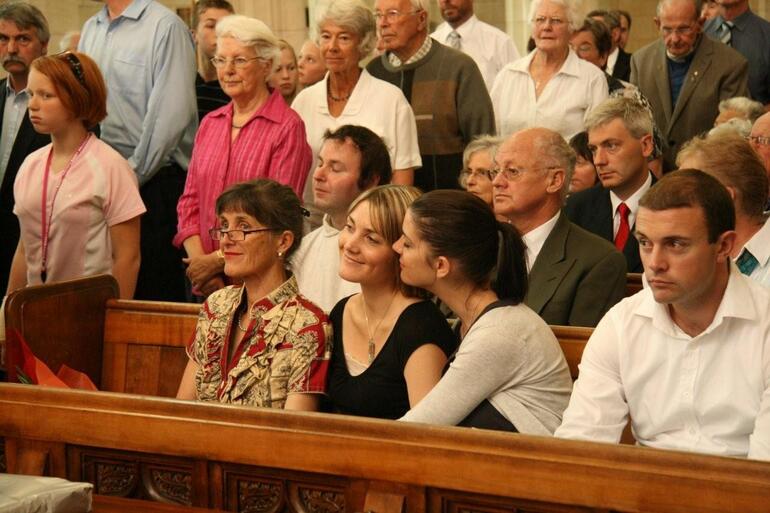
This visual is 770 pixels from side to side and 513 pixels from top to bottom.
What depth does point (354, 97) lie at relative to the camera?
526cm

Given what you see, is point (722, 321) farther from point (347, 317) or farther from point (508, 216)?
point (508, 216)

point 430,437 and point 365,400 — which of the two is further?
point 365,400

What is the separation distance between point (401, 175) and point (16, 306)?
178 centimetres

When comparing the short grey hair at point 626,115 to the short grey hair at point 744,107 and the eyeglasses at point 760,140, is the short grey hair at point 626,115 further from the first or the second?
the short grey hair at point 744,107

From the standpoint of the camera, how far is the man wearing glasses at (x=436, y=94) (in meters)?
5.57

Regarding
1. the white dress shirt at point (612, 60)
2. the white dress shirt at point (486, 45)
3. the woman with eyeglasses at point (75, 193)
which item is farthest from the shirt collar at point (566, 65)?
the white dress shirt at point (612, 60)

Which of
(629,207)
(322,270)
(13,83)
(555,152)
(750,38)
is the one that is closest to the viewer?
(322,270)

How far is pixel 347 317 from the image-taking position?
3785mm

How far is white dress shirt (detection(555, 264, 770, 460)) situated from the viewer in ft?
9.89

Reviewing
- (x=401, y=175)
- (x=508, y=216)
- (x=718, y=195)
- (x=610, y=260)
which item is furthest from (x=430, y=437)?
(x=401, y=175)

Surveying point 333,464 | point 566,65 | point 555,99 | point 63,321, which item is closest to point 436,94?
point 555,99

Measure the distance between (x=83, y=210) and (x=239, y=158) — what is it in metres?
0.66

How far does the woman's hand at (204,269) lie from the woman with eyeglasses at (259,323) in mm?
878

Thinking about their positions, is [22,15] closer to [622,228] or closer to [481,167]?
[481,167]
